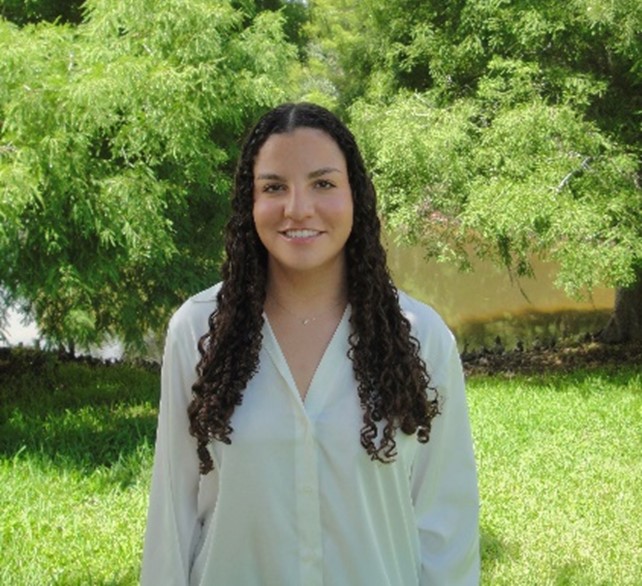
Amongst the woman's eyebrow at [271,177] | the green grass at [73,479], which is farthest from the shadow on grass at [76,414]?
the woman's eyebrow at [271,177]

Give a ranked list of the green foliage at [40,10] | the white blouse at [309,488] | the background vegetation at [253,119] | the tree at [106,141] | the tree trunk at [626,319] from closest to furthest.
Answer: the white blouse at [309,488], the tree at [106,141], the background vegetation at [253,119], the green foliage at [40,10], the tree trunk at [626,319]

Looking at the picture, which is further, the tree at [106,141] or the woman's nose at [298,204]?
the tree at [106,141]

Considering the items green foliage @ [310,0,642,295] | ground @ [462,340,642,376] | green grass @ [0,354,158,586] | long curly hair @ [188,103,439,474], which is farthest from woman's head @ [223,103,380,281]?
ground @ [462,340,642,376]

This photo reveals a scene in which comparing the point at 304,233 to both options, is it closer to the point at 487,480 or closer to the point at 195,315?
the point at 195,315

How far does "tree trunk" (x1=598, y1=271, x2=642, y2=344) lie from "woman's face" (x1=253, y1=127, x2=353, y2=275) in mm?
9881

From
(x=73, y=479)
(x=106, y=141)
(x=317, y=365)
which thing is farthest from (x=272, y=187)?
(x=106, y=141)

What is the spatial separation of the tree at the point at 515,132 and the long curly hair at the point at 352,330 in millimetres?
6013

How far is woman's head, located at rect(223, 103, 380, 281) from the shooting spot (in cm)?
167

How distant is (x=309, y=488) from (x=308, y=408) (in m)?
0.12

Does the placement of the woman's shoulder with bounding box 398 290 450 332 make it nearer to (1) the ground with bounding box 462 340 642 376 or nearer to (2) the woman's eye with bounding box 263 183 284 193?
(2) the woman's eye with bounding box 263 183 284 193

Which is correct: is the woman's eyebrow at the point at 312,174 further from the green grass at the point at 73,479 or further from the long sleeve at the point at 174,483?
the green grass at the point at 73,479

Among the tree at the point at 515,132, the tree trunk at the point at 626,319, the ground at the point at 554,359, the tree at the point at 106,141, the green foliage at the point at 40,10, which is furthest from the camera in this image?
the tree trunk at the point at 626,319

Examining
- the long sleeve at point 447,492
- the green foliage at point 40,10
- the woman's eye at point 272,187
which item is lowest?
the long sleeve at point 447,492

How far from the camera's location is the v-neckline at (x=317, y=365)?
5.15 ft
